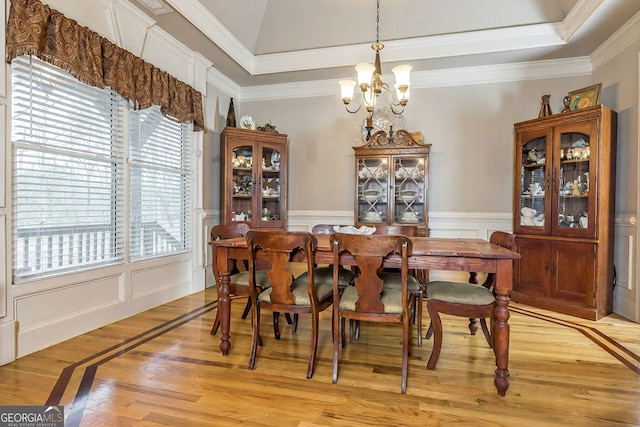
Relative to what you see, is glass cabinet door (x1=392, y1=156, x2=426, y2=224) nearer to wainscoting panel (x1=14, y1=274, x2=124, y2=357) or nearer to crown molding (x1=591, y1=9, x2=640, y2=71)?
crown molding (x1=591, y1=9, x2=640, y2=71)

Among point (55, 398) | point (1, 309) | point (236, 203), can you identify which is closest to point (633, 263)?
point (236, 203)

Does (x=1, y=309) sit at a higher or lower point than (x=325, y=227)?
lower

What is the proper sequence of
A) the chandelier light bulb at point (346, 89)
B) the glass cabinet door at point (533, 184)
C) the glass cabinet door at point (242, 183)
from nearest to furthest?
the chandelier light bulb at point (346, 89) → the glass cabinet door at point (533, 184) → the glass cabinet door at point (242, 183)

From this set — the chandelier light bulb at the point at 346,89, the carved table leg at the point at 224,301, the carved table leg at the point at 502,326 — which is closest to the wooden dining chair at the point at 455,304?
the carved table leg at the point at 502,326

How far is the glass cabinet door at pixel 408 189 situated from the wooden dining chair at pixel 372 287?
2192 mm

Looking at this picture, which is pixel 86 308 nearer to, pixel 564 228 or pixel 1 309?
pixel 1 309

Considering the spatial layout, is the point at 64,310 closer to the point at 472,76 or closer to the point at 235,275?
the point at 235,275

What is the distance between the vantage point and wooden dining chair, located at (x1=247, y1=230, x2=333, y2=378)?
2.05m

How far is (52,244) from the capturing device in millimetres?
Answer: 2492

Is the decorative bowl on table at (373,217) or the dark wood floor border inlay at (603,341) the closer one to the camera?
the dark wood floor border inlay at (603,341)

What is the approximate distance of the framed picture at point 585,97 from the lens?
11.2 feet

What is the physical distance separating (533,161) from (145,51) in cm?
416

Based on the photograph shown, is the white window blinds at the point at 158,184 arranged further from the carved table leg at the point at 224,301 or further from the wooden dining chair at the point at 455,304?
the wooden dining chair at the point at 455,304

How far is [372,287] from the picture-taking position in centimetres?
198
